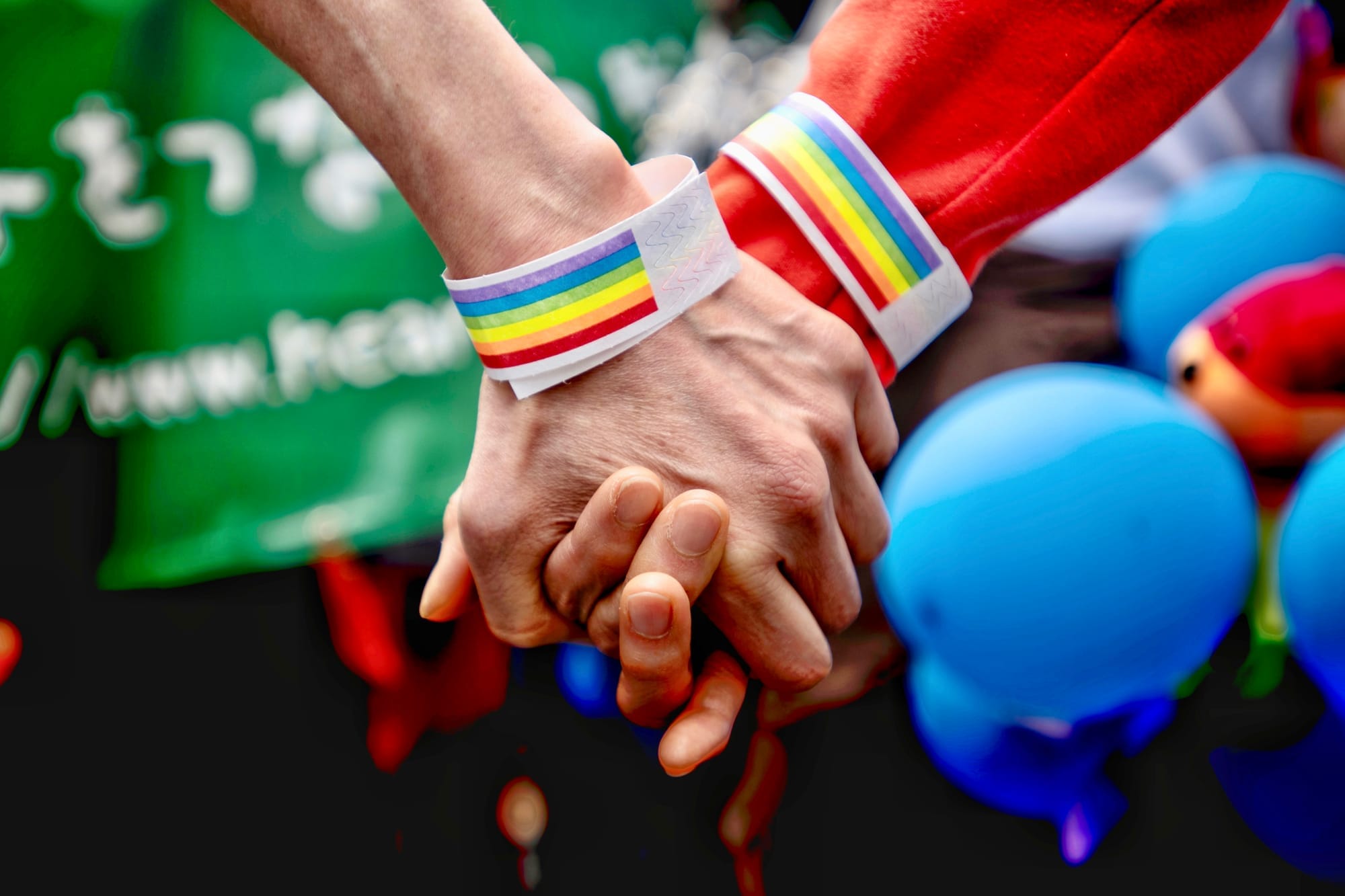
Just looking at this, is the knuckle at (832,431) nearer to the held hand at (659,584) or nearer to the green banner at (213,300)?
the held hand at (659,584)

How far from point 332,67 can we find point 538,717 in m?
0.92

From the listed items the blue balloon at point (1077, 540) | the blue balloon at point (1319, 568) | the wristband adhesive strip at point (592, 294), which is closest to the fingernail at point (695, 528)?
the wristband adhesive strip at point (592, 294)

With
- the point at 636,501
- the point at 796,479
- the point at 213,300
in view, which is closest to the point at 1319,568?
the point at 796,479

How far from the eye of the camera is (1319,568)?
731 mm

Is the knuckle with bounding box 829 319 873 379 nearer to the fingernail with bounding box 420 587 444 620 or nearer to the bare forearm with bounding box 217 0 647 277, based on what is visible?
the bare forearm with bounding box 217 0 647 277

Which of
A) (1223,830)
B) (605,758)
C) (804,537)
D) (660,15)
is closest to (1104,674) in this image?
(804,537)

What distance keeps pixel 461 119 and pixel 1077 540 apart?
57 cm

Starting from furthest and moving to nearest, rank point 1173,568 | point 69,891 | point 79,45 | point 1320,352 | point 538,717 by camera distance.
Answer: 1. point 538,717
2. point 69,891
3. point 79,45
4. point 1320,352
5. point 1173,568

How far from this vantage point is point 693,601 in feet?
1.77

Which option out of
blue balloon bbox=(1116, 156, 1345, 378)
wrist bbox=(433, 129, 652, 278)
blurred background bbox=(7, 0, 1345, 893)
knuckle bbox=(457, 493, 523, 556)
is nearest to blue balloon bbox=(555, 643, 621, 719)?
blurred background bbox=(7, 0, 1345, 893)

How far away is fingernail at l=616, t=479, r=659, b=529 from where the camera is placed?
19.3 inches

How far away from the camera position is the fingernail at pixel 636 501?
1.61ft

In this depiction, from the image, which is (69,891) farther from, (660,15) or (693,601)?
(660,15)

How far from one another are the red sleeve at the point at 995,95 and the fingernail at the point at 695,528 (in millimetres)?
204
